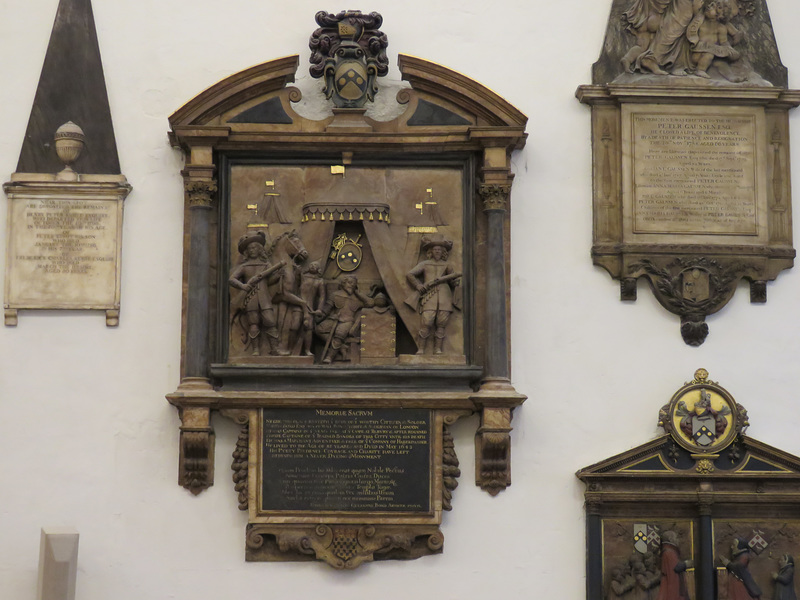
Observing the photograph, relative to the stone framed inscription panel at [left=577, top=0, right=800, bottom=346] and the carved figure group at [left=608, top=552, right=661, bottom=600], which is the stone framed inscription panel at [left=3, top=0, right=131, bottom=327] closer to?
the stone framed inscription panel at [left=577, top=0, right=800, bottom=346]

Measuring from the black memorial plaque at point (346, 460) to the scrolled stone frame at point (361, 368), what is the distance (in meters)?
0.09

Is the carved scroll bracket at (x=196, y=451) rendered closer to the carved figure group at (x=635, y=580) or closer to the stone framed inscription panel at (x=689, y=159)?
the carved figure group at (x=635, y=580)

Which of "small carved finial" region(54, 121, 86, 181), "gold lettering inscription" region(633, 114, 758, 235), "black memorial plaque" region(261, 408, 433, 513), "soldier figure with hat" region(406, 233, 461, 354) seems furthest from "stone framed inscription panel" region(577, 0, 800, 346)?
"small carved finial" region(54, 121, 86, 181)

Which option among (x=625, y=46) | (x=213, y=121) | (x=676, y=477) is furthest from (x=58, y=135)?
(x=676, y=477)

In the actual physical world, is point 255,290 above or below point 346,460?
above

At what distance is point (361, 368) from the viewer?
1008cm

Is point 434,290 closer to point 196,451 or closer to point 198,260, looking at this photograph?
point 198,260

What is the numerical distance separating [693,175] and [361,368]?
2.77m

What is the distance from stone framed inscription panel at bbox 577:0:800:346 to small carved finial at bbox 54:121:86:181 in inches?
142

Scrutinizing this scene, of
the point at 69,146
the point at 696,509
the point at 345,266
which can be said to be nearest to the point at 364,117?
the point at 345,266

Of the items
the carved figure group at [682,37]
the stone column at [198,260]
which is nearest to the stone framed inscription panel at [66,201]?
the stone column at [198,260]

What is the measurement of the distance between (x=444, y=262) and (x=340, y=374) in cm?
108

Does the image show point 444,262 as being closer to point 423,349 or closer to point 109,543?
point 423,349

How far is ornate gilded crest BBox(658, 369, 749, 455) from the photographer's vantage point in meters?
10.1
